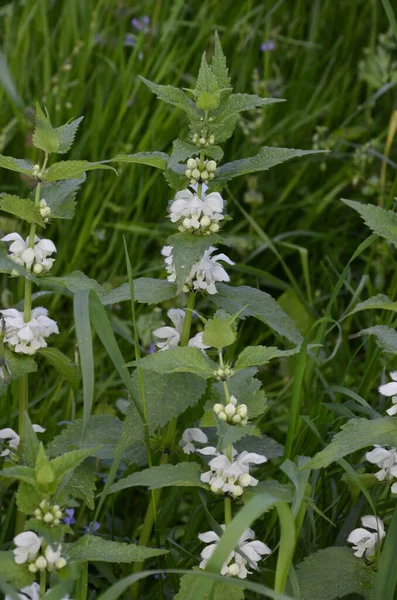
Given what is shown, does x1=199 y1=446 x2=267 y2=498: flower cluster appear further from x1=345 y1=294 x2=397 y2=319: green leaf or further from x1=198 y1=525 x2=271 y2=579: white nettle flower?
x1=345 y1=294 x2=397 y2=319: green leaf

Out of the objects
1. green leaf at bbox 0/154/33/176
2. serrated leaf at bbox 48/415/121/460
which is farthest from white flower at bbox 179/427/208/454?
green leaf at bbox 0/154/33/176

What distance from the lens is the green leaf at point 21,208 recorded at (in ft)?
5.64

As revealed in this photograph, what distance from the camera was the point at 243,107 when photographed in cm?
175

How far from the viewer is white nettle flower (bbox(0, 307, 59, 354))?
1.79m

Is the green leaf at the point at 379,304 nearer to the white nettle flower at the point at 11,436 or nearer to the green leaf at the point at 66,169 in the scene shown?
the green leaf at the point at 66,169

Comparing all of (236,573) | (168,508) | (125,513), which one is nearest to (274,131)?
(125,513)

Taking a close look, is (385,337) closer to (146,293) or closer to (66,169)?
(146,293)

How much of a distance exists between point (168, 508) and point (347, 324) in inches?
45.3

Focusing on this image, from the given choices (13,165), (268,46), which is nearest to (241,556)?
(13,165)

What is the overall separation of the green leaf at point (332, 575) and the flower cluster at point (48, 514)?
1.52 ft

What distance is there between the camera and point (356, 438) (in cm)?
156

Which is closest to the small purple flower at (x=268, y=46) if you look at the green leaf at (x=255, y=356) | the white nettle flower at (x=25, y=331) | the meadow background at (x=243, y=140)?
the meadow background at (x=243, y=140)

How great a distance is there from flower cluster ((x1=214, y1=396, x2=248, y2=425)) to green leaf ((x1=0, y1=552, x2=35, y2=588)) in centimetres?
38

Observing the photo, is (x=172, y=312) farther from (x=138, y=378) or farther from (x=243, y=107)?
(x=243, y=107)
